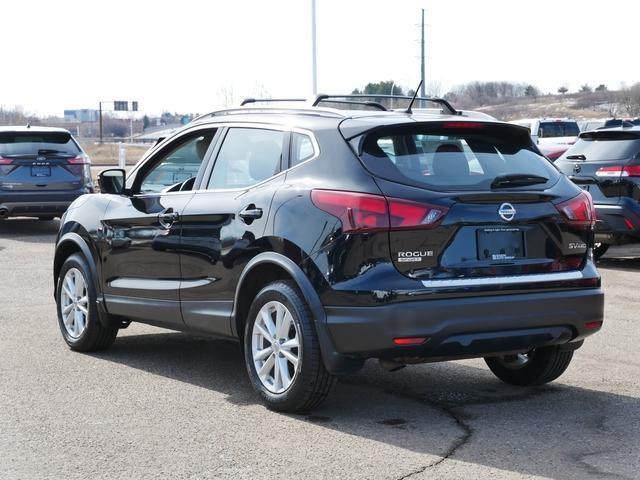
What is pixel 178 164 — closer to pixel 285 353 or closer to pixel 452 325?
pixel 285 353

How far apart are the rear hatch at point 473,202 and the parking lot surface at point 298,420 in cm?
87

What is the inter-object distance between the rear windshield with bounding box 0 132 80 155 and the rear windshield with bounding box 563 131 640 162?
8473 mm

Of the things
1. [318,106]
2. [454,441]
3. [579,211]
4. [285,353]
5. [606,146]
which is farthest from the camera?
[606,146]

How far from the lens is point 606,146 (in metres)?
13.7

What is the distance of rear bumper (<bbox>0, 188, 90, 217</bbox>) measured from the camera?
1788cm

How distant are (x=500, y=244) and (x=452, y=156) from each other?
557mm

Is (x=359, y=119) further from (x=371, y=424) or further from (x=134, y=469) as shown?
(x=134, y=469)

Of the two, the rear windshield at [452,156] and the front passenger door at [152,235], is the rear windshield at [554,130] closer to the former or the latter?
the front passenger door at [152,235]

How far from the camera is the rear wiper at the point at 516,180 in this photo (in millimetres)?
6091

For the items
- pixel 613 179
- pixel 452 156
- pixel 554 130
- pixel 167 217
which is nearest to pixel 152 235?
pixel 167 217

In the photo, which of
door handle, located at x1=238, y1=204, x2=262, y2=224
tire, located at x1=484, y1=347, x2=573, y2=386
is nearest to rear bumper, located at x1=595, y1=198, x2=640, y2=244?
tire, located at x1=484, y1=347, x2=573, y2=386

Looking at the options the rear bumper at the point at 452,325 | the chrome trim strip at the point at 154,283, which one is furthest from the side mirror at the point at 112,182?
the rear bumper at the point at 452,325

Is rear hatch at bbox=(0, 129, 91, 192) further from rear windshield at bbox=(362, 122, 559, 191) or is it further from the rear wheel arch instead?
rear windshield at bbox=(362, 122, 559, 191)

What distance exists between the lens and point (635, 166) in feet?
43.3
